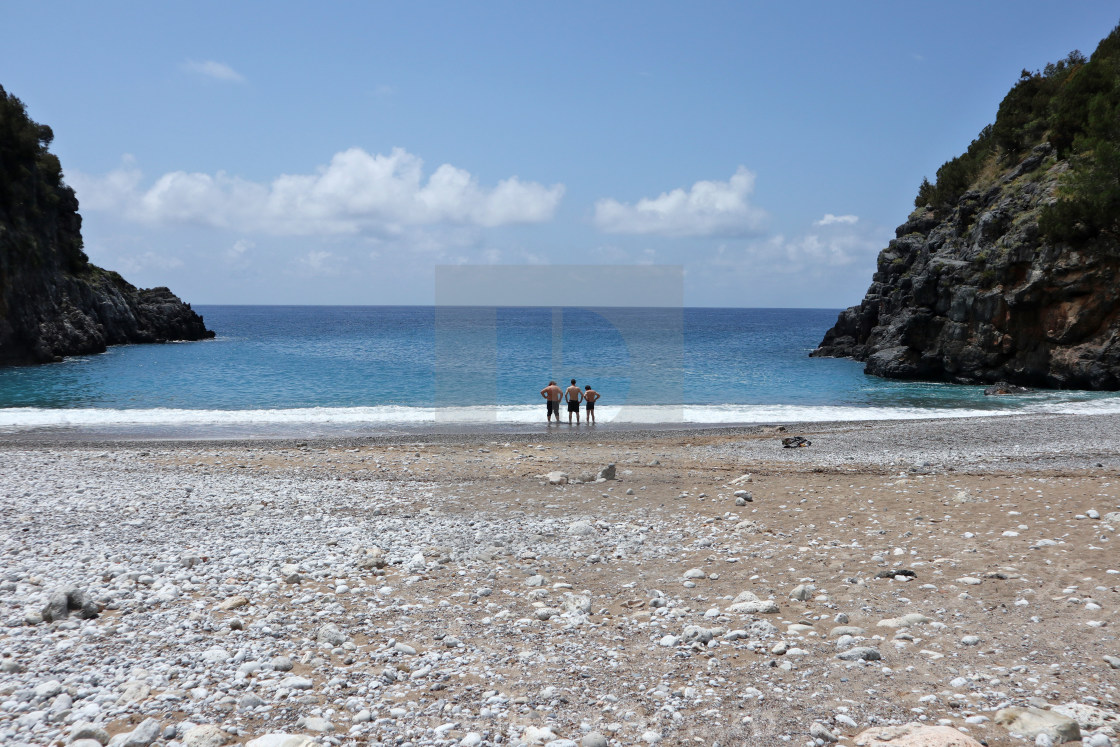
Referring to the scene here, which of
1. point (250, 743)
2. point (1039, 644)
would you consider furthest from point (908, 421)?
point (250, 743)

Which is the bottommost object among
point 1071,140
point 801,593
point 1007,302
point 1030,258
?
point 801,593

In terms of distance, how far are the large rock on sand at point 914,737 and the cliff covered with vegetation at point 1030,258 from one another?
143ft

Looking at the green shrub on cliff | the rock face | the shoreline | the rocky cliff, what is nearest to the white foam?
the shoreline

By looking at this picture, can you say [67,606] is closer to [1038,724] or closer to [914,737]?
[914,737]

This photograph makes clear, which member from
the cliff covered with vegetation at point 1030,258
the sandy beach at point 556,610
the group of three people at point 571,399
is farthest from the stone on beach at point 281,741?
the cliff covered with vegetation at point 1030,258

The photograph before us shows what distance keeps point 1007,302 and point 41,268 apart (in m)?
74.2

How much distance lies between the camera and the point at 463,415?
104 ft

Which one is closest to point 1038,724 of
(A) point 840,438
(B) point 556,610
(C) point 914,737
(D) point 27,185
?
(C) point 914,737

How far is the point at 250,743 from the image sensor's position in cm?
446

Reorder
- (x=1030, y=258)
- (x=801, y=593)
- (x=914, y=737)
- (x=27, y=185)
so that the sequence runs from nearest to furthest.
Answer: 1. (x=914, y=737)
2. (x=801, y=593)
3. (x=1030, y=258)
4. (x=27, y=185)

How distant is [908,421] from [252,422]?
2737cm

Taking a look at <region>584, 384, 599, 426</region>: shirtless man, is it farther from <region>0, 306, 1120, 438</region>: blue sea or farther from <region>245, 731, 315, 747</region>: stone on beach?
<region>245, 731, 315, 747</region>: stone on beach

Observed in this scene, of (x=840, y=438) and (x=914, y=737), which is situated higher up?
(x=914, y=737)

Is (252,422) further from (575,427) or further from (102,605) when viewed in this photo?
(102,605)
